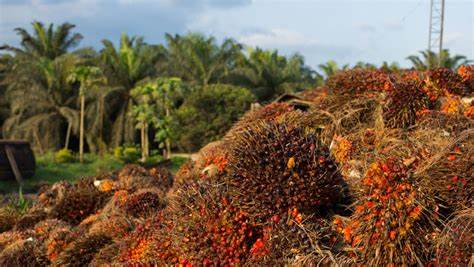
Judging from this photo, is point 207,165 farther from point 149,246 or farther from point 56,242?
point 56,242

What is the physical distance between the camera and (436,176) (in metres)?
3.75

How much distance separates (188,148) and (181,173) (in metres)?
22.0

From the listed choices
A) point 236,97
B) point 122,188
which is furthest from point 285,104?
point 236,97

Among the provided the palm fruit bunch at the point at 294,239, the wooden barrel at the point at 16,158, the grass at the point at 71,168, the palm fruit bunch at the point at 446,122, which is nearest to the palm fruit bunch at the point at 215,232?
the palm fruit bunch at the point at 294,239

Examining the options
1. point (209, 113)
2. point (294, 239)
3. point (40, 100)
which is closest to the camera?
point (294, 239)

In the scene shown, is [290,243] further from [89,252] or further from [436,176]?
[89,252]

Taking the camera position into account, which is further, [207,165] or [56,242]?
[56,242]

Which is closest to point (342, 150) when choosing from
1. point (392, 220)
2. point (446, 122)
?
point (446, 122)

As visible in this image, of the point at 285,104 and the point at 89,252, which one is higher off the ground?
the point at 285,104

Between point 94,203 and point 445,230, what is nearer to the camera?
point 445,230

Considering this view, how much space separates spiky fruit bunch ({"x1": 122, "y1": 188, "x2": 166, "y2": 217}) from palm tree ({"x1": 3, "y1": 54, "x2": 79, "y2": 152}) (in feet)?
79.5

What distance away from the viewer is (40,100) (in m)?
30.1

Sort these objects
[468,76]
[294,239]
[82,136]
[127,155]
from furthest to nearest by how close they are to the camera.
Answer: [82,136]
[127,155]
[468,76]
[294,239]

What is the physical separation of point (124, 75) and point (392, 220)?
91.2 feet
